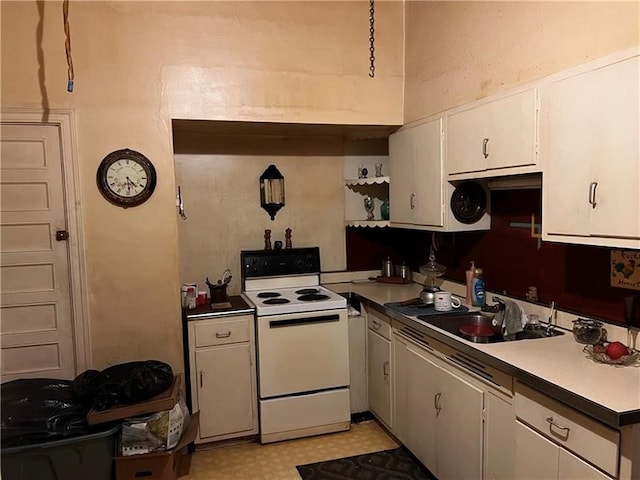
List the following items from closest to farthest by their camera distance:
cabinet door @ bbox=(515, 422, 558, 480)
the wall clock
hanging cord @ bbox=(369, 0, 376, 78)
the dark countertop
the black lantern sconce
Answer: cabinet door @ bbox=(515, 422, 558, 480)
the wall clock
the dark countertop
hanging cord @ bbox=(369, 0, 376, 78)
the black lantern sconce

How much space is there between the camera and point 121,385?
8.38ft

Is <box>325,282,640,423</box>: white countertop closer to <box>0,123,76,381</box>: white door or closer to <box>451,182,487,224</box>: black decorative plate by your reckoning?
<box>451,182,487,224</box>: black decorative plate

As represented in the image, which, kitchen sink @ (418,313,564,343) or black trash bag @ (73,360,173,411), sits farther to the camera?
black trash bag @ (73,360,173,411)

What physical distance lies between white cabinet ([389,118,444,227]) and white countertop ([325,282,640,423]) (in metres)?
0.84

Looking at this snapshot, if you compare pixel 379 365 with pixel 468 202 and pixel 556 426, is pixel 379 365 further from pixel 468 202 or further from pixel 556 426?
pixel 556 426

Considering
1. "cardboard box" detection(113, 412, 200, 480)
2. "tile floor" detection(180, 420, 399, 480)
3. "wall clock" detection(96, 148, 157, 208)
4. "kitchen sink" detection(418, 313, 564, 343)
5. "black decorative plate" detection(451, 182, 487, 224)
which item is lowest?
"tile floor" detection(180, 420, 399, 480)

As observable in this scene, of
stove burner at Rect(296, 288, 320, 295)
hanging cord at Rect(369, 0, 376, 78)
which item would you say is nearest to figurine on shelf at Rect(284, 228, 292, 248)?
stove burner at Rect(296, 288, 320, 295)

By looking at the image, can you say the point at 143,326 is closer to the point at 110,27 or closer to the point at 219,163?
the point at 219,163

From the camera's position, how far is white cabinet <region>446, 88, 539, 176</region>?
2.19 m

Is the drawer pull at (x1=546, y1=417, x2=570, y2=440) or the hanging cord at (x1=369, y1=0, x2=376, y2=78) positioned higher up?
the hanging cord at (x1=369, y1=0, x2=376, y2=78)

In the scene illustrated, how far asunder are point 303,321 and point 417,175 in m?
1.23

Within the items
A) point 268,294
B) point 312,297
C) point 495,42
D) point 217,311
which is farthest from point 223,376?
point 495,42

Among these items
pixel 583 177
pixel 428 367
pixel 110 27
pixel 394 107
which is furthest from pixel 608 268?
pixel 110 27

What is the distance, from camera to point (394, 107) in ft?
11.0
